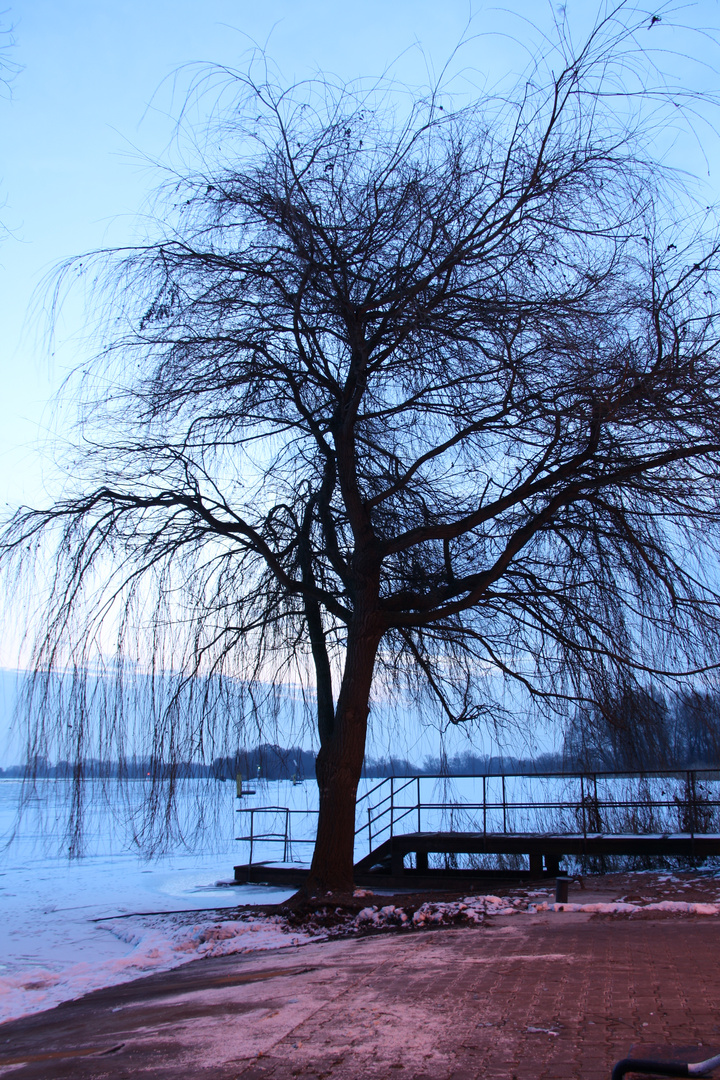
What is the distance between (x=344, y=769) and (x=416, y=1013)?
4696 millimetres

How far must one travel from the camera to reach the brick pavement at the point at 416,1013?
144 inches

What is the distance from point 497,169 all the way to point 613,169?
3.22 feet

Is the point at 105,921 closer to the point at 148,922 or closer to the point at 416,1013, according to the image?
the point at 148,922

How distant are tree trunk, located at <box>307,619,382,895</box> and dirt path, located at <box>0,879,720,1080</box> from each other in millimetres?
2371

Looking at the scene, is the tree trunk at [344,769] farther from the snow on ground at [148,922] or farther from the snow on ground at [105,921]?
the snow on ground at [105,921]

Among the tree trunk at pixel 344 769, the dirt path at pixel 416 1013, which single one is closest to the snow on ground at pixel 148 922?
the tree trunk at pixel 344 769

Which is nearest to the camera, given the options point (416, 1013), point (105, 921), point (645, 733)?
point (416, 1013)

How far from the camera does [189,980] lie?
6.21 m

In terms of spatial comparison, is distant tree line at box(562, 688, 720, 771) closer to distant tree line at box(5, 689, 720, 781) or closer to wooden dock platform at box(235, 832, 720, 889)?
distant tree line at box(5, 689, 720, 781)

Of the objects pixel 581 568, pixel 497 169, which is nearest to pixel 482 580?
pixel 581 568

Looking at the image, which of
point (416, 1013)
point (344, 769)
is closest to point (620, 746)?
point (344, 769)

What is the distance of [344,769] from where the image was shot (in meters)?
8.98

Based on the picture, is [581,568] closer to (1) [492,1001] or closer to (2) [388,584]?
(2) [388,584]

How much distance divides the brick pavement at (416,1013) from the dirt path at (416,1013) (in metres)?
0.01
